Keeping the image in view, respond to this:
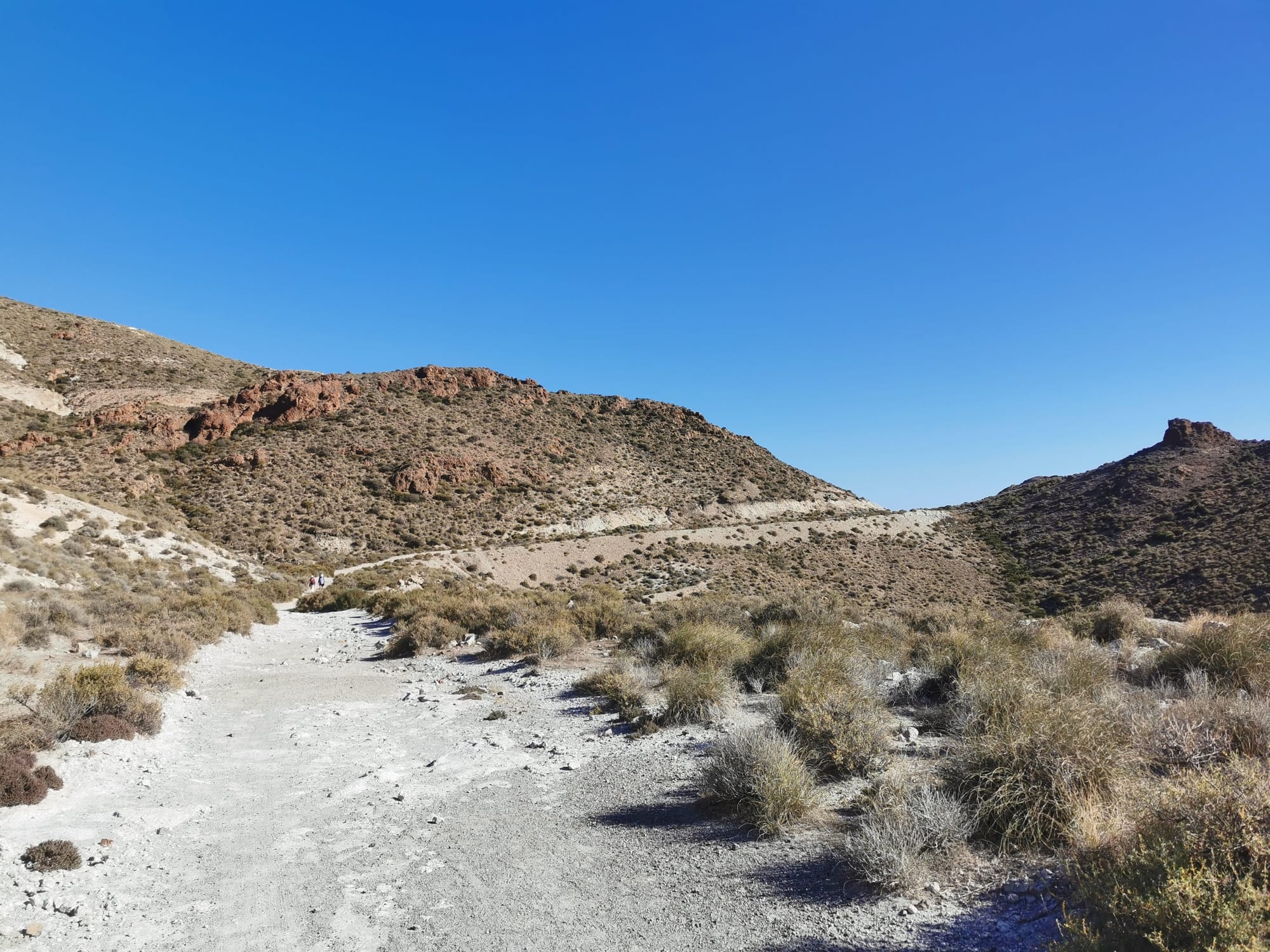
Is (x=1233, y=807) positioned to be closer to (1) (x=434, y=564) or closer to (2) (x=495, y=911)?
(2) (x=495, y=911)

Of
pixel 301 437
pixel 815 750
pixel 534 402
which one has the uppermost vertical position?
pixel 534 402

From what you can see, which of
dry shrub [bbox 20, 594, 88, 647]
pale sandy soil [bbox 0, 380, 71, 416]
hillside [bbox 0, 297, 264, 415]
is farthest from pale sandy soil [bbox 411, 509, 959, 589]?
pale sandy soil [bbox 0, 380, 71, 416]

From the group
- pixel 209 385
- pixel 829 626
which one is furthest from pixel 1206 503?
pixel 209 385

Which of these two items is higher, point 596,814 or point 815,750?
point 815,750

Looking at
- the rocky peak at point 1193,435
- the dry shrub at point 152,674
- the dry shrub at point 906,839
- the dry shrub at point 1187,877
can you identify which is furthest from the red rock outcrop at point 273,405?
the rocky peak at point 1193,435

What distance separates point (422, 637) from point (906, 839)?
13.2 metres

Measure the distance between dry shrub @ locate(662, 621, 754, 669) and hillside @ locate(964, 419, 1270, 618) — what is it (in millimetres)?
27039

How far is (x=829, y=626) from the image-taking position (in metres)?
12.4

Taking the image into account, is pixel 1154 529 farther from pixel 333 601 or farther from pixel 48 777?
pixel 48 777

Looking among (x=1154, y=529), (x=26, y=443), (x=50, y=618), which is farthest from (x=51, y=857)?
(x=1154, y=529)

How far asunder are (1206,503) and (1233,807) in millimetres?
52421

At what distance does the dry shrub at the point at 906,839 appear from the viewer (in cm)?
451

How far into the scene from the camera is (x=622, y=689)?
34.0 ft

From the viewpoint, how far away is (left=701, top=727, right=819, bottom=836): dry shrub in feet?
18.9
